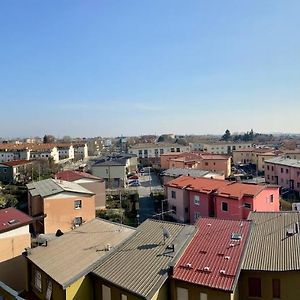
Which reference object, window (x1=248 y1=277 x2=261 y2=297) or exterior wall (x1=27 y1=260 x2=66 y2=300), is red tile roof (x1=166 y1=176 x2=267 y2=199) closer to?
window (x1=248 y1=277 x2=261 y2=297)

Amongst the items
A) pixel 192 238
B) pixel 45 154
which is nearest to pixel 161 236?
pixel 192 238

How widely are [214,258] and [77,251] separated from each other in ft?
20.4

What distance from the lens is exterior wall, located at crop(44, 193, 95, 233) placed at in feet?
93.4

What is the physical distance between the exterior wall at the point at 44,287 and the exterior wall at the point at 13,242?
3005mm

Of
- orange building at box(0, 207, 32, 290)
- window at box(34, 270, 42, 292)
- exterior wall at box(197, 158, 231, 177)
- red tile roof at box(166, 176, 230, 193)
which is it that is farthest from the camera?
exterior wall at box(197, 158, 231, 177)

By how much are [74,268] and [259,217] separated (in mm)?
10734

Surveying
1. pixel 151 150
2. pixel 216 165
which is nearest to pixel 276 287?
pixel 216 165

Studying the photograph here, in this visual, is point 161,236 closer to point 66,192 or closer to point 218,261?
point 218,261

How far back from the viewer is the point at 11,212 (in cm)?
2194

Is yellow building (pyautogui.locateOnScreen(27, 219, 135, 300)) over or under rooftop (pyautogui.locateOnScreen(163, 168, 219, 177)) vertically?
under

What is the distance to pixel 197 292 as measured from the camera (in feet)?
42.4

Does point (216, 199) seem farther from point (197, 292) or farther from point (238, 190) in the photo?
point (197, 292)

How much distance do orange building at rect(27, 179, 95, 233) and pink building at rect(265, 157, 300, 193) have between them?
32.1 m

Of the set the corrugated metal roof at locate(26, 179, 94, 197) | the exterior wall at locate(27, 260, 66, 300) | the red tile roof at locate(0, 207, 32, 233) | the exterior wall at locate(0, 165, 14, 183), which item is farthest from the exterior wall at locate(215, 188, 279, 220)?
the exterior wall at locate(0, 165, 14, 183)
